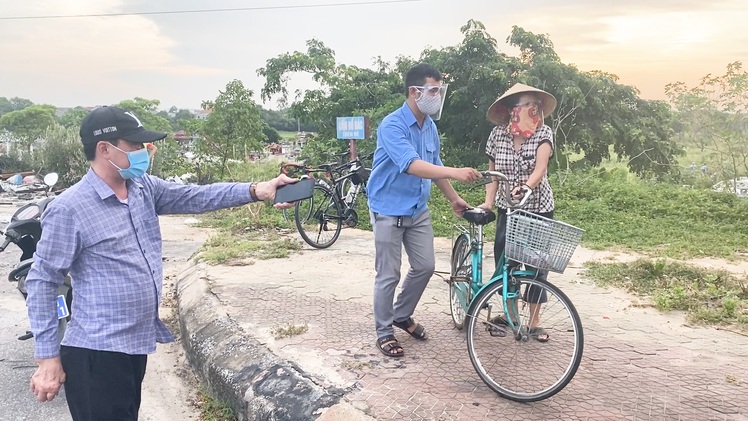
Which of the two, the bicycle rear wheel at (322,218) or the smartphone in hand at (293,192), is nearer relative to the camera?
the smartphone in hand at (293,192)

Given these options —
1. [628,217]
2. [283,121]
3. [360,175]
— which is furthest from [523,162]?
[283,121]

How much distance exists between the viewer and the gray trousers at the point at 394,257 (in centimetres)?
341

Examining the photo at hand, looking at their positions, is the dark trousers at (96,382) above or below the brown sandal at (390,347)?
above

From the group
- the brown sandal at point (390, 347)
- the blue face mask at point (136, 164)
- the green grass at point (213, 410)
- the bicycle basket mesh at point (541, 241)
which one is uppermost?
the blue face mask at point (136, 164)

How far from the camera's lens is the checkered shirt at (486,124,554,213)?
3.52m

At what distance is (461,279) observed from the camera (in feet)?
11.8

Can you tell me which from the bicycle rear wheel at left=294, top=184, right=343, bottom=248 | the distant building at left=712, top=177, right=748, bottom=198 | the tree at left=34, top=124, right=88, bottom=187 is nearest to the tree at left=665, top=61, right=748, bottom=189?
the distant building at left=712, top=177, right=748, bottom=198

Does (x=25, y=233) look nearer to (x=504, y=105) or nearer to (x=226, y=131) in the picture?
(x=504, y=105)

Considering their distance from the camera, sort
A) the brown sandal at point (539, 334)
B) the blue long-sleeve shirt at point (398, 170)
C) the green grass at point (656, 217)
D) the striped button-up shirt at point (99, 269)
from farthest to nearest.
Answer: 1. the green grass at point (656, 217)
2. the brown sandal at point (539, 334)
3. the blue long-sleeve shirt at point (398, 170)
4. the striped button-up shirt at point (99, 269)

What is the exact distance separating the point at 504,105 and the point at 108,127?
248 cm

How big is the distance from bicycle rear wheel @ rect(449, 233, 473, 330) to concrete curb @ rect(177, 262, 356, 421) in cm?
107

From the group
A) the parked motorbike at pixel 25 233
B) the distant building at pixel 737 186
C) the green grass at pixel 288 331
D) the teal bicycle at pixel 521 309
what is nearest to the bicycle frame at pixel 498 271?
the teal bicycle at pixel 521 309

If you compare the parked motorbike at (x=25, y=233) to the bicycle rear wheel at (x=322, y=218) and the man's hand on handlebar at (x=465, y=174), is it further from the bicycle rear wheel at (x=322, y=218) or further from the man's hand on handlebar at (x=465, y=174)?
the bicycle rear wheel at (x=322, y=218)

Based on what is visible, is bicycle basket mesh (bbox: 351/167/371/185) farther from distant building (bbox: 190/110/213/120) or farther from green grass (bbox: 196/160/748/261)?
distant building (bbox: 190/110/213/120)
